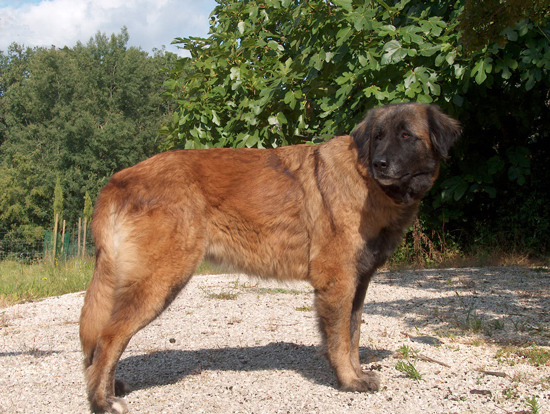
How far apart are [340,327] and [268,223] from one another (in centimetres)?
93

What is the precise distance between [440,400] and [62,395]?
265 cm

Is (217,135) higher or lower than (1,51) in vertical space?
lower

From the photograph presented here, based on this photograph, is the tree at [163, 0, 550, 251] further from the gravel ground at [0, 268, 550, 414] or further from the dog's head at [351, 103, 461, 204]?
the dog's head at [351, 103, 461, 204]

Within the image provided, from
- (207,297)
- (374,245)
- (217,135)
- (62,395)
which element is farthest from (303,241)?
(217,135)

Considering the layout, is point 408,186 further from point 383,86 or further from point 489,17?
point 383,86

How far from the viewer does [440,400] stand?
128 inches

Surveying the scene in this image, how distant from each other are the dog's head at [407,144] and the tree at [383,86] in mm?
2624

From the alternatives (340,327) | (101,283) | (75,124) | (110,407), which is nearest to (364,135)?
(340,327)

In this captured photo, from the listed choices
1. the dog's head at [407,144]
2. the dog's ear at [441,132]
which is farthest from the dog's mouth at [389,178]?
the dog's ear at [441,132]

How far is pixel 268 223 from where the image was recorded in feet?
12.3

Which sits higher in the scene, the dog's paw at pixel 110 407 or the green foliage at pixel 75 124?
the green foliage at pixel 75 124

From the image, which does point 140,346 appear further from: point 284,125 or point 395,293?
point 284,125

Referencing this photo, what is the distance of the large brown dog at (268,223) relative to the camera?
3346 millimetres

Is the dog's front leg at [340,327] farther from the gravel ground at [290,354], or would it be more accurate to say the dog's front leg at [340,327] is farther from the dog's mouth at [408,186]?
the dog's mouth at [408,186]
